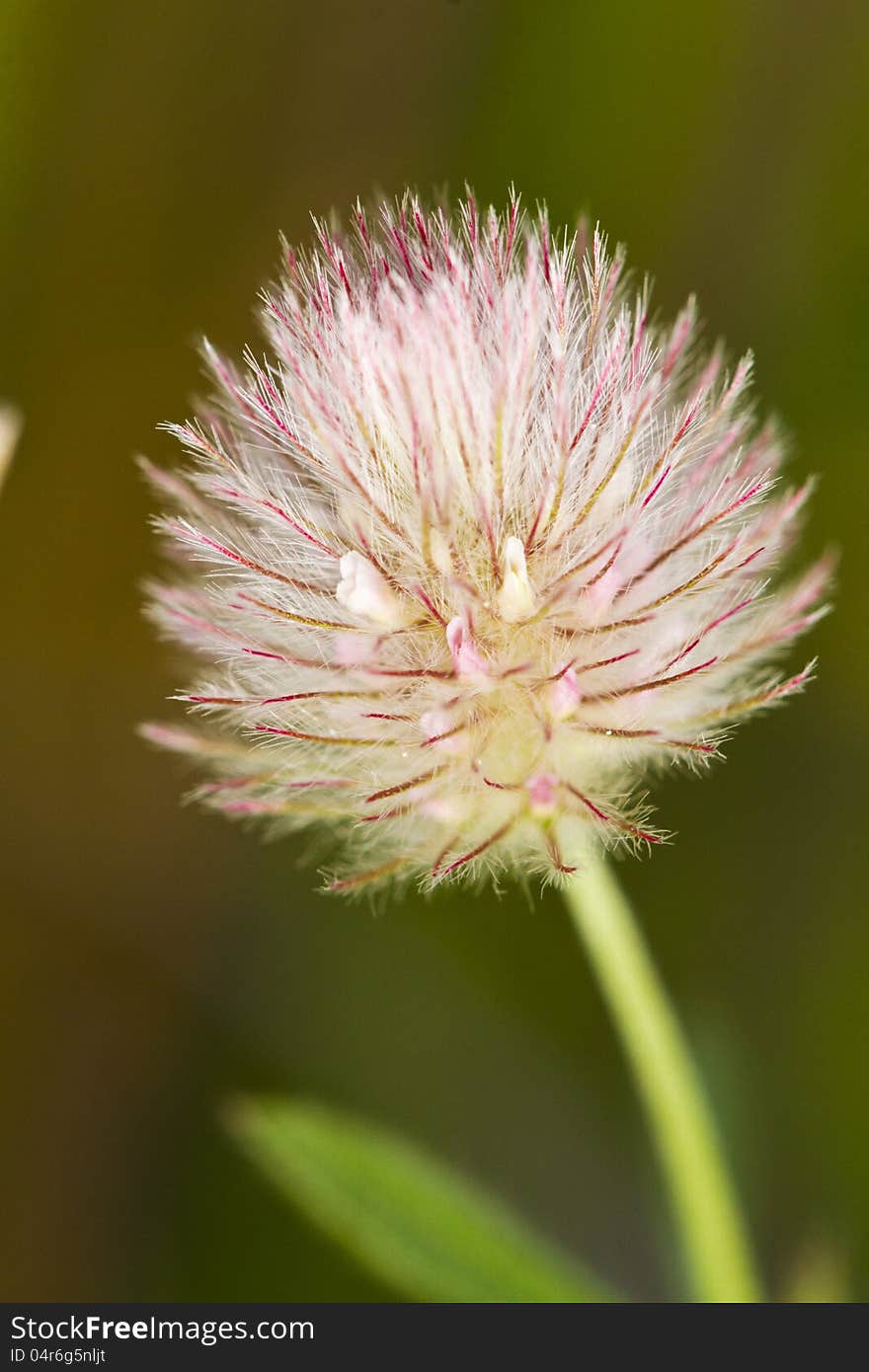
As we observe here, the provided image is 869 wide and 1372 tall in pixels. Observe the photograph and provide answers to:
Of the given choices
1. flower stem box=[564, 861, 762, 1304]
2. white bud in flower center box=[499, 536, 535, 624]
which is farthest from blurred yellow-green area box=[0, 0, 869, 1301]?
white bud in flower center box=[499, 536, 535, 624]

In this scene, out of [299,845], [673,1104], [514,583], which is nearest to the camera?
[514,583]

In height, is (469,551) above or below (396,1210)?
above

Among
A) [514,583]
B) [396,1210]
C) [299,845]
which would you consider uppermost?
[299,845]

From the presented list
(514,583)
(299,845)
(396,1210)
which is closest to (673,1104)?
(396,1210)

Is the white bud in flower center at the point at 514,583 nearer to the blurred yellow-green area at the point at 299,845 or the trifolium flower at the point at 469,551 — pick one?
the trifolium flower at the point at 469,551

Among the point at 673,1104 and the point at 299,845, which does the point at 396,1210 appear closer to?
the point at 673,1104

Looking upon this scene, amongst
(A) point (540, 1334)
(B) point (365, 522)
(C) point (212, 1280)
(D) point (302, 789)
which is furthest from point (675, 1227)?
(B) point (365, 522)

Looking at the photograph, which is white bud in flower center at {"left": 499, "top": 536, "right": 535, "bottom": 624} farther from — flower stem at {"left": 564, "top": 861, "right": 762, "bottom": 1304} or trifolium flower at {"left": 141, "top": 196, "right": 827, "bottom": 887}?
flower stem at {"left": 564, "top": 861, "right": 762, "bottom": 1304}

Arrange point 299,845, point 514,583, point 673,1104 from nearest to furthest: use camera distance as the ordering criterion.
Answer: point 514,583
point 673,1104
point 299,845
